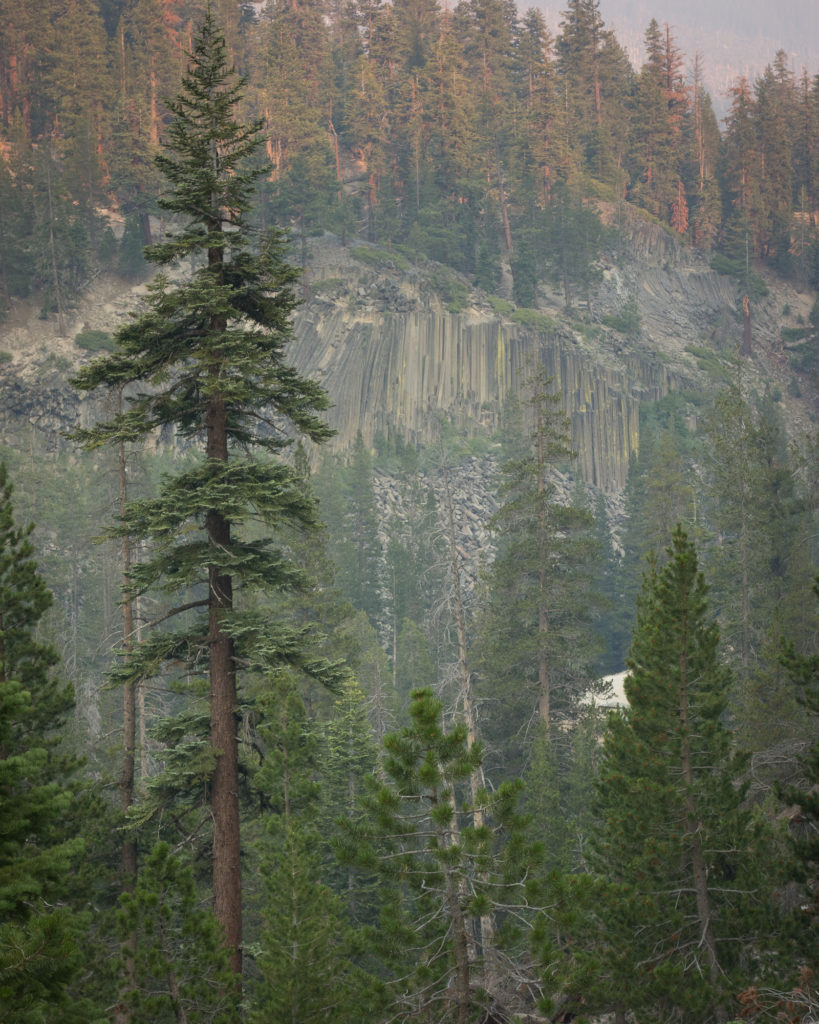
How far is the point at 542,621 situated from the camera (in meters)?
29.6

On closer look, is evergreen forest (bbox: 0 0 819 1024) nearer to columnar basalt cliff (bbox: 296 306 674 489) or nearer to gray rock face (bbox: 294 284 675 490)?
gray rock face (bbox: 294 284 675 490)

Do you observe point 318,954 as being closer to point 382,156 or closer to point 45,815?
point 45,815

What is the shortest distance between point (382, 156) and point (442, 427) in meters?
24.5

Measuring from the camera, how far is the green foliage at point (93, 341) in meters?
62.5

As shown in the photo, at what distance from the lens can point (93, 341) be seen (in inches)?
2477

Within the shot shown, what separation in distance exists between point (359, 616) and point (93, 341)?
3123 centimetres

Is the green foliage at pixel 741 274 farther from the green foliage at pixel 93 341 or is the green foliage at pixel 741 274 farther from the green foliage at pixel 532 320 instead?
the green foliage at pixel 93 341

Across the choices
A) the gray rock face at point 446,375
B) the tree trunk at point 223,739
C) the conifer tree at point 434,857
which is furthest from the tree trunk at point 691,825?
the gray rock face at point 446,375

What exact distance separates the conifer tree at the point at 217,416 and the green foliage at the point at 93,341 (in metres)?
51.5

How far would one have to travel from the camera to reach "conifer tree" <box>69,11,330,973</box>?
12969 mm

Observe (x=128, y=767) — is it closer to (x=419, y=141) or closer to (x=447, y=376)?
(x=447, y=376)

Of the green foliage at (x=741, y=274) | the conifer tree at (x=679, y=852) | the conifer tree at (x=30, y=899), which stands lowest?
the conifer tree at (x=679, y=852)

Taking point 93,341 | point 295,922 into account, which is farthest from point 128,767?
point 93,341

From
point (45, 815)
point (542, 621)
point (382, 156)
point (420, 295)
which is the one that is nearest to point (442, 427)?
point (420, 295)
